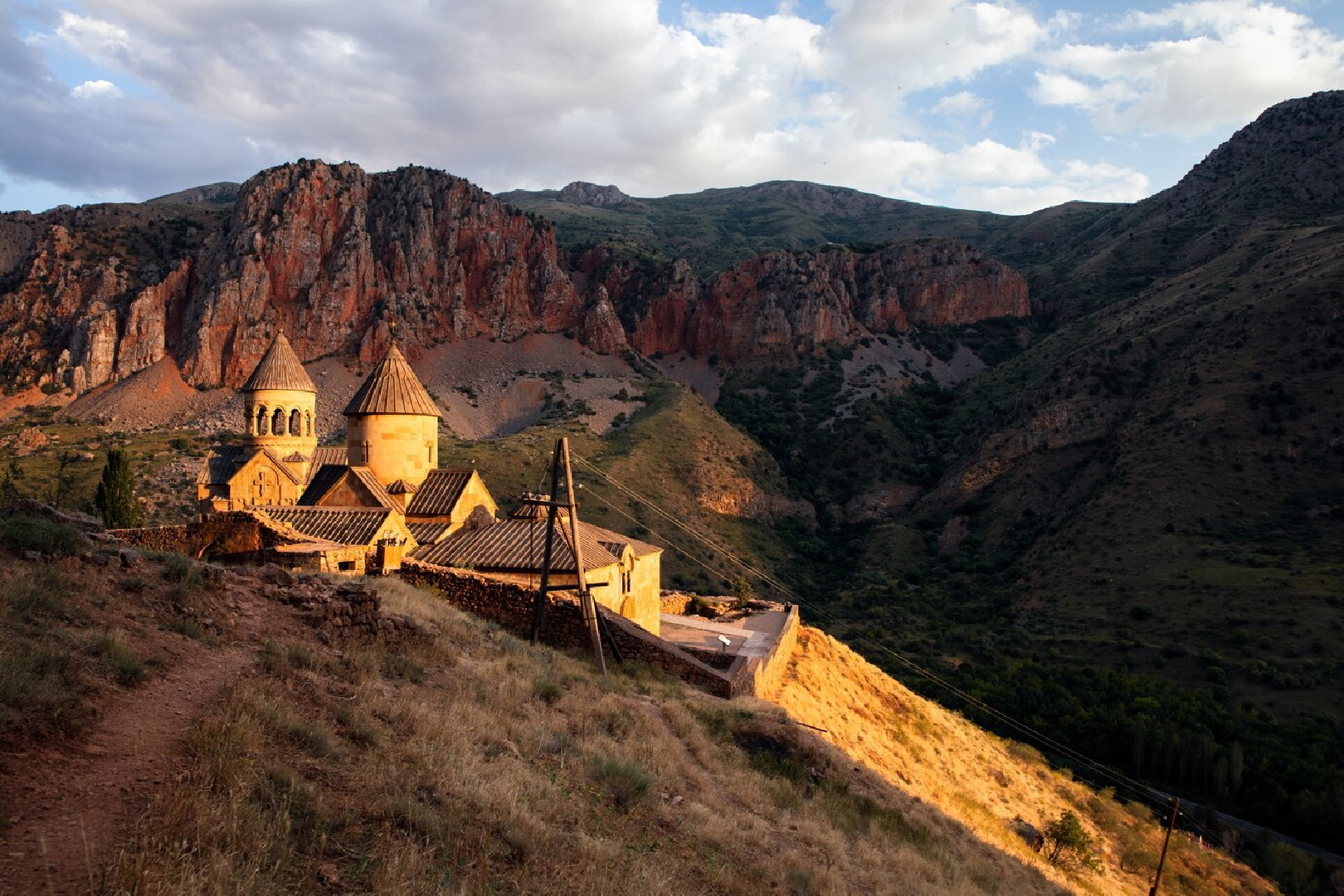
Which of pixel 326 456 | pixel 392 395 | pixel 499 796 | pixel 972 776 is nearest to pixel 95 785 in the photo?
pixel 499 796

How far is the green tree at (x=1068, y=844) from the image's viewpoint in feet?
59.9

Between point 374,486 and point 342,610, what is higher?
point 374,486

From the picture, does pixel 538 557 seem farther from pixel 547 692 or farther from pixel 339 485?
pixel 547 692

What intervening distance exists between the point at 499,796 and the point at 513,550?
40.3ft

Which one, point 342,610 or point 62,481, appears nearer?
point 342,610

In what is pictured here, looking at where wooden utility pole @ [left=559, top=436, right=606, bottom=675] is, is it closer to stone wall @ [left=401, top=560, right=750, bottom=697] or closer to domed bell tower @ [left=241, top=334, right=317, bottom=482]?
stone wall @ [left=401, top=560, right=750, bottom=697]

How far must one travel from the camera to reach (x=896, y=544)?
57.8 meters

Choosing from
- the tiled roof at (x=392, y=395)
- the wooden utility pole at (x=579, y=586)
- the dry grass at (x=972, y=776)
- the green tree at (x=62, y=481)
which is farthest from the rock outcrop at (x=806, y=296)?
the wooden utility pole at (x=579, y=586)

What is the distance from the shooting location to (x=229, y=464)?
2722 cm

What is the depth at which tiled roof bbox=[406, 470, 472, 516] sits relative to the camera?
2023 cm

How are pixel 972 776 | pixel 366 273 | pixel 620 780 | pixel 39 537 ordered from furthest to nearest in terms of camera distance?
1. pixel 366 273
2. pixel 972 776
3. pixel 620 780
4. pixel 39 537

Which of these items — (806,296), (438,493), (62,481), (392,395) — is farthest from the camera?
(806,296)

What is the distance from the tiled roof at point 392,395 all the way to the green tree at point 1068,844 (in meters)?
19.2

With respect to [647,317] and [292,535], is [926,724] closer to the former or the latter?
[292,535]
